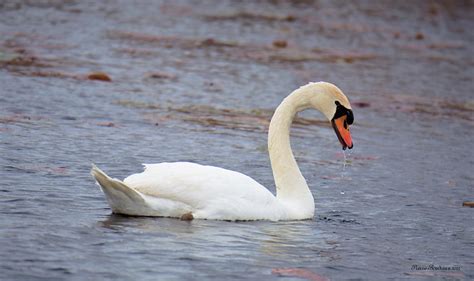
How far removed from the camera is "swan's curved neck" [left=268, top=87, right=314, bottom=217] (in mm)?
10312

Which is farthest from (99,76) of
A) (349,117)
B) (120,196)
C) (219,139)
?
(120,196)

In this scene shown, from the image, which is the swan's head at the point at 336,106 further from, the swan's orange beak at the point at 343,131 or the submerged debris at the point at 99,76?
the submerged debris at the point at 99,76

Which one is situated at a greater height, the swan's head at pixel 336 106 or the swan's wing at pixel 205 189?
the swan's head at pixel 336 106

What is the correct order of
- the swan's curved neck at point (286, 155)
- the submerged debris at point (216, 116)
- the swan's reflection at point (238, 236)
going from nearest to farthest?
the swan's reflection at point (238, 236) < the swan's curved neck at point (286, 155) < the submerged debris at point (216, 116)

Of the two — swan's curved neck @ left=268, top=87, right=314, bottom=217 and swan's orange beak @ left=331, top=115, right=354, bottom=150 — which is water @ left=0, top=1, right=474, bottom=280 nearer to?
swan's curved neck @ left=268, top=87, right=314, bottom=217

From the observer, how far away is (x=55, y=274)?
24.7 feet

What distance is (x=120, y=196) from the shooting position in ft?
30.1

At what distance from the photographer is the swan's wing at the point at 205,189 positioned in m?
9.29

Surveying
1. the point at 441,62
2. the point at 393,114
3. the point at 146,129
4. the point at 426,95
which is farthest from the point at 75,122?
the point at 441,62

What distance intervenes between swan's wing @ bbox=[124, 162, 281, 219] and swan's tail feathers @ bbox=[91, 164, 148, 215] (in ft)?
0.39

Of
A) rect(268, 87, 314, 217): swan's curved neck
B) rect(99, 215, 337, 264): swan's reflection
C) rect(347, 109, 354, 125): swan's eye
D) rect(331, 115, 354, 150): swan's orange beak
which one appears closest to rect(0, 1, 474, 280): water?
rect(99, 215, 337, 264): swan's reflection

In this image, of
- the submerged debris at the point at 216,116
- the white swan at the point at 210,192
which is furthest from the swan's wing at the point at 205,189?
the submerged debris at the point at 216,116

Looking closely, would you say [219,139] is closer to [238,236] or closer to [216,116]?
[216,116]

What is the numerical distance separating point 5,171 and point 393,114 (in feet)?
30.1
